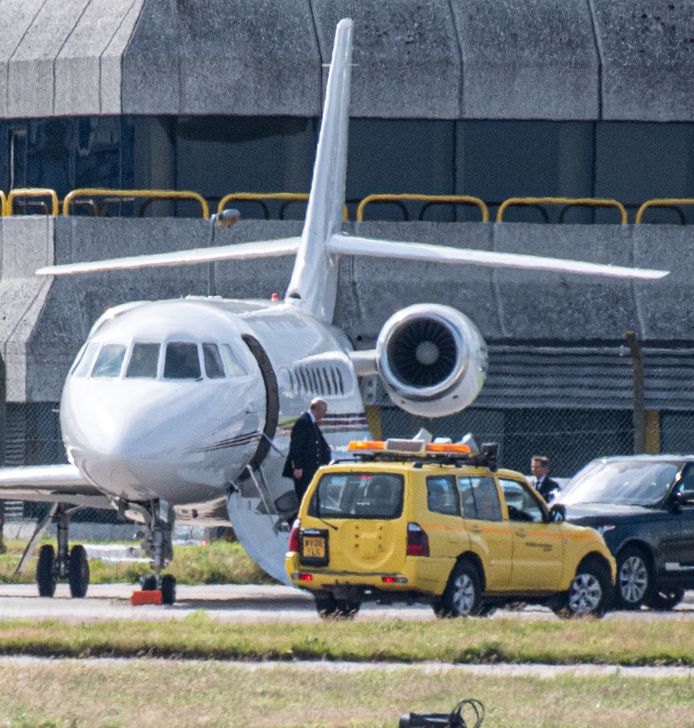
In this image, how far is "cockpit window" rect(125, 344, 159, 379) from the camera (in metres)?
21.2

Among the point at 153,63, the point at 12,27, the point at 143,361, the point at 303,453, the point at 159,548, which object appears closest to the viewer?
the point at 159,548

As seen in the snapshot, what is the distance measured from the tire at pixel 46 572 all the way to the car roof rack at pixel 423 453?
177 inches

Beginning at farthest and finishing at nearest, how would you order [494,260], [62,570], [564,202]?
[564,202], [494,260], [62,570]

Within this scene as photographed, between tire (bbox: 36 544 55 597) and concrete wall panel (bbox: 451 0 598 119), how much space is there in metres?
14.9

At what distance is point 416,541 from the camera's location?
18.2 metres

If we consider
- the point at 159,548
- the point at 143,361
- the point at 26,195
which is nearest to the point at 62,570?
the point at 159,548

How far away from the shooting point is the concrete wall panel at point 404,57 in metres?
35.1

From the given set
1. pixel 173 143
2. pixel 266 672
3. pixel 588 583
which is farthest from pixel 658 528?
pixel 173 143

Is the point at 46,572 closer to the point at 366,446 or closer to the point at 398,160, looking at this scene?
the point at 366,446

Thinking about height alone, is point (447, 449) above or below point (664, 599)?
above

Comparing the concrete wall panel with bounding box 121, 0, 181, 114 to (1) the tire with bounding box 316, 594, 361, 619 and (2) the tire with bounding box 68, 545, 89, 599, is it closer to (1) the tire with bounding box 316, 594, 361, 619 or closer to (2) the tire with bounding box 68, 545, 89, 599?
(2) the tire with bounding box 68, 545, 89, 599

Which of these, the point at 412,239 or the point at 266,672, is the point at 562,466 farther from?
the point at 266,672

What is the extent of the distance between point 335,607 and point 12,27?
1953cm

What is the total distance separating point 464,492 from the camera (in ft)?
62.6
